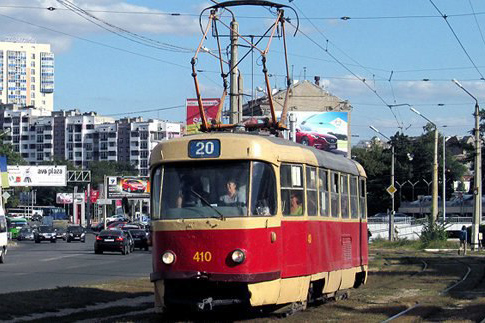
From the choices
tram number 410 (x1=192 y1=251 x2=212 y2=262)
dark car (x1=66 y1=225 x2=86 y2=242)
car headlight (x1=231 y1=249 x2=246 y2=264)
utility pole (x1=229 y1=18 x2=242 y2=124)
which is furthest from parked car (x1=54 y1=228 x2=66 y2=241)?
car headlight (x1=231 y1=249 x2=246 y2=264)

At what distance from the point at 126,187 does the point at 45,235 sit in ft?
82.6

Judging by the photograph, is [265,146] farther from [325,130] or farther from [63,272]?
[325,130]

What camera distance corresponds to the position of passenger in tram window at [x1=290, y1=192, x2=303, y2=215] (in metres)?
15.4

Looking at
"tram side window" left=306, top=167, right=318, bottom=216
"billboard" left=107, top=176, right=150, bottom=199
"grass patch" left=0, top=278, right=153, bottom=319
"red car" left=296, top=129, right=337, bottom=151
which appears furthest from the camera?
"billboard" left=107, top=176, right=150, bottom=199

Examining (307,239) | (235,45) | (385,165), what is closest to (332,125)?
(385,165)

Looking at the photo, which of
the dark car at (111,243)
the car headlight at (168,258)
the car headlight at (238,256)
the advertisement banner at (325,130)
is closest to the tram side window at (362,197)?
the car headlight at (238,256)

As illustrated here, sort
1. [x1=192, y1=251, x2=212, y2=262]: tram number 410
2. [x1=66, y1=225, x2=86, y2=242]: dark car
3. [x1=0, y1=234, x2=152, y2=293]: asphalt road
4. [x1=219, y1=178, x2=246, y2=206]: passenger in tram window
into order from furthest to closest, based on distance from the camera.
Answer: [x1=66, y1=225, x2=86, y2=242]: dark car < [x1=0, y1=234, x2=152, y2=293]: asphalt road < [x1=219, y1=178, x2=246, y2=206]: passenger in tram window < [x1=192, y1=251, x2=212, y2=262]: tram number 410

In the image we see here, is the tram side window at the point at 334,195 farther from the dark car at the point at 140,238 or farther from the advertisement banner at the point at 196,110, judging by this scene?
the dark car at the point at 140,238

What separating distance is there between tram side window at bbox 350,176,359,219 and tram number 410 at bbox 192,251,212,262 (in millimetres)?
6622

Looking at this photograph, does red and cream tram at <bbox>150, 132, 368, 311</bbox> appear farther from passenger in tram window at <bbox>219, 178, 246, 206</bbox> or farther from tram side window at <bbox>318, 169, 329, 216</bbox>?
tram side window at <bbox>318, 169, 329, 216</bbox>

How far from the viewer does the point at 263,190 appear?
14.4 m

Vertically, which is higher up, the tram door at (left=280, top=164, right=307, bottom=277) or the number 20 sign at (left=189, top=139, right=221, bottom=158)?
the number 20 sign at (left=189, top=139, right=221, bottom=158)

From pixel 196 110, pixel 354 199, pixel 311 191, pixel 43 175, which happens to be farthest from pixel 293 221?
pixel 43 175

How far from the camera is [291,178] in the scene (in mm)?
15414
